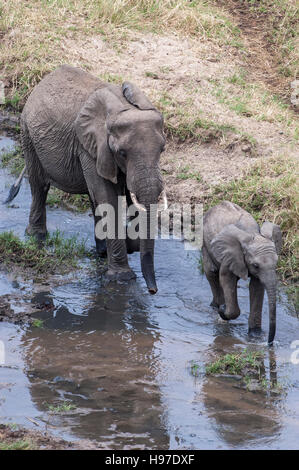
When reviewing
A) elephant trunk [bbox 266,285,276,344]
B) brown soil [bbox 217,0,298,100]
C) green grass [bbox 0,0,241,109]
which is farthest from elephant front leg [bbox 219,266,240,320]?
green grass [bbox 0,0,241,109]

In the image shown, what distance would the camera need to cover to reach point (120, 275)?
8.21 metres

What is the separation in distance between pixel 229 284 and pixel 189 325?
20.6 inches

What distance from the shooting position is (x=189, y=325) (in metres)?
7.43

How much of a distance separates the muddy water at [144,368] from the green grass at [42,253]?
24cm

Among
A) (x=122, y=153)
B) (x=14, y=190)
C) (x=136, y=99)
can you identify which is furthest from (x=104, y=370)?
(x=14, y=190)

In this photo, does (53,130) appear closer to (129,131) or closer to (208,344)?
(129,131)

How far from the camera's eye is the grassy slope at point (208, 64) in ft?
32.1

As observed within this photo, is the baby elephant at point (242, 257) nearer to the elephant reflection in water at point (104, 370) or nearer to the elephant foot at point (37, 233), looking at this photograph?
the elephant reflection in water at point (104, 370)

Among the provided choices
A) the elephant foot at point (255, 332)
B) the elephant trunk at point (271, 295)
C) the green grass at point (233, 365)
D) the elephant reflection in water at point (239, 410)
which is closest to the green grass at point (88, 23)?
the elephant foot at point (255, 332)

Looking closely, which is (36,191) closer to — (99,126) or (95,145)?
→ (95,145)

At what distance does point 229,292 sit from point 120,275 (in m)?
1.38
